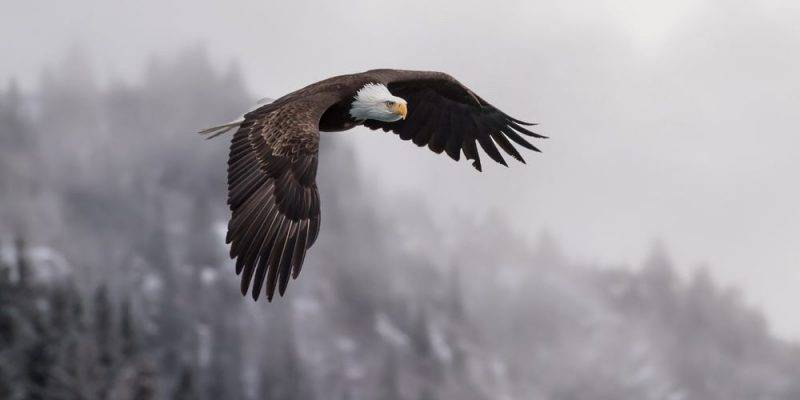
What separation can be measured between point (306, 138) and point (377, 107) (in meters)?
2.16

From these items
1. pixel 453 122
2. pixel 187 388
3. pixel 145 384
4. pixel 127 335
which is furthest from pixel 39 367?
pixel 453 122

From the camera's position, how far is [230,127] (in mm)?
18156

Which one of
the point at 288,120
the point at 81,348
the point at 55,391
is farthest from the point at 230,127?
the point at 81,348

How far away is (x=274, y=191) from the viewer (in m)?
16.7

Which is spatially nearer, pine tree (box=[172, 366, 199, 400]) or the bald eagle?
the bald eagle

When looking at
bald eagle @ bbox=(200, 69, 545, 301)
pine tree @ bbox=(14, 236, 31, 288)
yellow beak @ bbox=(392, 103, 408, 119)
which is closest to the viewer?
bald eagle @ bbox=(200, 69, 545, 301)

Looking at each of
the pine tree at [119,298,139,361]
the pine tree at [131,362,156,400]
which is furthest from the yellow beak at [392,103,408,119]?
the pine tree at [119,298,139,361]

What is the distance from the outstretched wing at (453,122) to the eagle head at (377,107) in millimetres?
1771

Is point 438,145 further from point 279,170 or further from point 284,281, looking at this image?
point 284,281

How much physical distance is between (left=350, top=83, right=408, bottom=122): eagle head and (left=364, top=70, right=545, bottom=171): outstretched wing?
177 cm

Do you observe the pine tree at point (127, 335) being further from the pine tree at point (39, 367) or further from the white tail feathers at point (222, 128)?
the white tail feathers at point (222, 128)

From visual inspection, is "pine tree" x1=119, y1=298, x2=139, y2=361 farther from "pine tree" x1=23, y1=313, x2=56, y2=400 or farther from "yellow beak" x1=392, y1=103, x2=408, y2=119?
"yellow beak" x1=392, y1=103, x2=408, y2=119

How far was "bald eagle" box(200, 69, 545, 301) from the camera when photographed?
1588 cm

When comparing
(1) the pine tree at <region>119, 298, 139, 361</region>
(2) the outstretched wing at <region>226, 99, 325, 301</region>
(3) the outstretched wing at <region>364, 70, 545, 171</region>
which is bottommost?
(2) the outstretched wing at <region>226, 99, 325, 301</region>
